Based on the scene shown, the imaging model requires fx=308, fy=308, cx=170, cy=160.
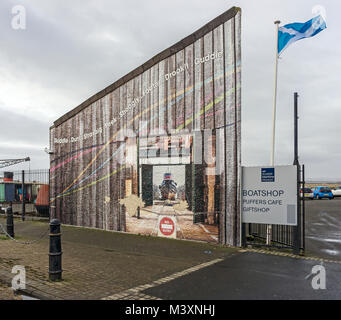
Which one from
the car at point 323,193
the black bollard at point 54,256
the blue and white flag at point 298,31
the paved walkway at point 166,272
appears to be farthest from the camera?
the car at point 323,193

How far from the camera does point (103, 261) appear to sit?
666 centimetres

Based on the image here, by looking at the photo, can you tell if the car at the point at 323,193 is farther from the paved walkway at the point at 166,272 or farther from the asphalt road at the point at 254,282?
the asphalt road at the point at 254,282

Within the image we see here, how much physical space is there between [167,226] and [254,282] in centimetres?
452

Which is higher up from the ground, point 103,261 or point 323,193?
point 103,261

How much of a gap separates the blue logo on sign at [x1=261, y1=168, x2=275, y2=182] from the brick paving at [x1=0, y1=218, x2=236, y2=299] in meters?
1.96

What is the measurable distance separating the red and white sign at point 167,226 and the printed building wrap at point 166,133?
0.75 m

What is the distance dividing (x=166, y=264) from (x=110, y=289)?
69.9 inches

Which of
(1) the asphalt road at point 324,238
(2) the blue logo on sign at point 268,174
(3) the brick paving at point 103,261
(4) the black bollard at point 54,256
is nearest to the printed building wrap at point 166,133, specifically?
(2) the blue logo on sign at point 268,174

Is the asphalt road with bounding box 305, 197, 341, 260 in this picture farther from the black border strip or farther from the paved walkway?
the black border strip

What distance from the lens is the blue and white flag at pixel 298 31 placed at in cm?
807

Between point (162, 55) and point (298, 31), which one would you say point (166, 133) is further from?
point (298, 31)

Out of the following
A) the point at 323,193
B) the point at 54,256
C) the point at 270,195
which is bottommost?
the point at 323,193

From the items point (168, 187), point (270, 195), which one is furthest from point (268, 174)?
point (168, 187)

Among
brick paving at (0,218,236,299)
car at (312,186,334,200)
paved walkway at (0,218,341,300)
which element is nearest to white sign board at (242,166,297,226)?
paved walkway at (0,218,341,300)
